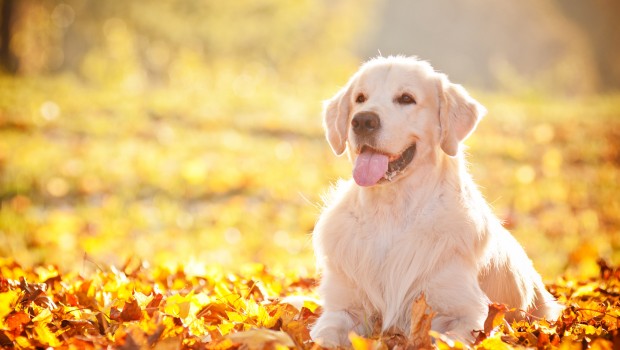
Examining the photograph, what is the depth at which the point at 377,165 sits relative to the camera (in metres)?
3.30

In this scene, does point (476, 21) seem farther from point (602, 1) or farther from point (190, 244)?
point (190, 244)

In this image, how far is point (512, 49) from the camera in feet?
108

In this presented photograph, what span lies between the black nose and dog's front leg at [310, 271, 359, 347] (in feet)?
2.49

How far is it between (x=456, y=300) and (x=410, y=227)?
43cm

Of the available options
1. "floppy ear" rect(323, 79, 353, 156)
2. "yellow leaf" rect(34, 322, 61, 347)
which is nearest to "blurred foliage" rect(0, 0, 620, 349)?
"yellow leaf" rect(34, 322, 61, 347)

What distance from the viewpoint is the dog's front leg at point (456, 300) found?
3.02 meters

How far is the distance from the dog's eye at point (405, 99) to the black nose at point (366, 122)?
0.23 m

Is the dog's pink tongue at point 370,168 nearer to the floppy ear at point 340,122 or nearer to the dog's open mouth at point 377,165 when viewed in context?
the dog's open mouth at point 377,165

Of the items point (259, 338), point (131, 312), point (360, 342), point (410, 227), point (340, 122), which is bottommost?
point (131, 312)

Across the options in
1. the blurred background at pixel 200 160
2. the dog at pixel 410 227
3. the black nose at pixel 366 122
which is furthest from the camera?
the blurred background at pixel 200 160

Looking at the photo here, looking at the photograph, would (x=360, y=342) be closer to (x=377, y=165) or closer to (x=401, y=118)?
(x=377, y=165)

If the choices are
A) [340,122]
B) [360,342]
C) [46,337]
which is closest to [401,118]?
[340,122]

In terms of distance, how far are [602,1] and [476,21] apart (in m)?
10.8

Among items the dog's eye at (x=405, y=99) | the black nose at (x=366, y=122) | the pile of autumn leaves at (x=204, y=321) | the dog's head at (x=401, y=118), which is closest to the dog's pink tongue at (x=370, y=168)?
the dog's head at (x=401, y=118)
